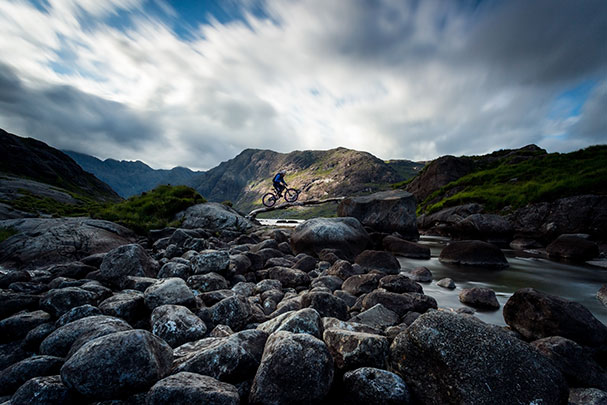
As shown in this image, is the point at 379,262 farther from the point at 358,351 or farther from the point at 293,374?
the point at 293,374

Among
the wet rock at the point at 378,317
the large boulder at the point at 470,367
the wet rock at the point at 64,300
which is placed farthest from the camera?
the wet rock at the point at 378,317

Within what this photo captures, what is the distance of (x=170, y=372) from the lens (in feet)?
9.31

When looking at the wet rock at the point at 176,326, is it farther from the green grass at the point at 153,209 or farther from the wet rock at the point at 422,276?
the green grass at the point at 153,209

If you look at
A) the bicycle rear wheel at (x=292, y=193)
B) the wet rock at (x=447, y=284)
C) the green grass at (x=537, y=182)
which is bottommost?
the wet rock at (x=447, y=284)

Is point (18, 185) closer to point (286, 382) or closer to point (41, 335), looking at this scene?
point (41, 335)

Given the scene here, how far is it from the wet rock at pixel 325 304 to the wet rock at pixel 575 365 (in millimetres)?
3389

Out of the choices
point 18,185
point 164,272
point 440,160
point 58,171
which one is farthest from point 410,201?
point 58,171

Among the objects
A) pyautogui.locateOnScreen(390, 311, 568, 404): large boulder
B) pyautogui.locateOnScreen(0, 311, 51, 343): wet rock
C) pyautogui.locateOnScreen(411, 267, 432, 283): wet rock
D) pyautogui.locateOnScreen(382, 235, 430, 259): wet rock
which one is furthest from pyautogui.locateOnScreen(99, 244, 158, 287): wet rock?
pyautogui.locateOnScreen(382, 235, 430, 259): wet rock

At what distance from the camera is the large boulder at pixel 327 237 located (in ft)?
42.8

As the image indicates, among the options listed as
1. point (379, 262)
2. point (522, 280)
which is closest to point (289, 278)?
point (379, 262)

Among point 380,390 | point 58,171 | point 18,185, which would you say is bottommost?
point 380,390

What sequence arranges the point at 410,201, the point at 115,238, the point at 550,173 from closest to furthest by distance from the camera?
1. the point at 115,238
2. the point at 410,201
3. the point at 550,173

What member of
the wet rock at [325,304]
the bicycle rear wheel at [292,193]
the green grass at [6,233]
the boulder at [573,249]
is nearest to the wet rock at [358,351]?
the wet rock at [325,304]

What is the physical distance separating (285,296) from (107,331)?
4040mm
